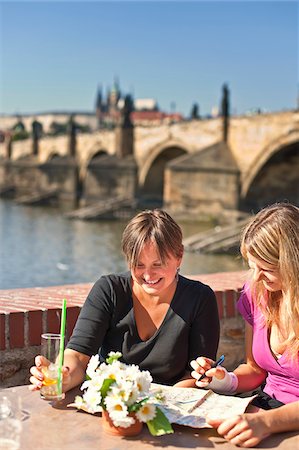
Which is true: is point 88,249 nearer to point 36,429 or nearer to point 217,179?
point 217,179

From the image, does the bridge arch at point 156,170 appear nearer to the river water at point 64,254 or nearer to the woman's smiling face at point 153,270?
the river water at point 64,254

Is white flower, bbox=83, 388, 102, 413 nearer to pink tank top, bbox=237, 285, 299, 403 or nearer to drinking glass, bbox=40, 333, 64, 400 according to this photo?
drinking glass, bbox=40, 333, 64, 400

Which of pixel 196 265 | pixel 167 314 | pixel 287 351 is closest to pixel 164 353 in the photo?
pixel 167 314

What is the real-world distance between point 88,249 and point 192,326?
1785 centimetres

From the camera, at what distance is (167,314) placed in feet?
6.95

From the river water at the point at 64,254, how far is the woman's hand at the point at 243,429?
1282cm

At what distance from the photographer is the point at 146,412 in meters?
1.64

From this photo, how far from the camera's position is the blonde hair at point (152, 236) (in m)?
2.00

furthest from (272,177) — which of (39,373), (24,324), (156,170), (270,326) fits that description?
(39,373)

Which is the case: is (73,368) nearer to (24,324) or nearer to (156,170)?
(24,324)

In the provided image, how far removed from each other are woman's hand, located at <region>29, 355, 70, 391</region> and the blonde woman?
1.15ft

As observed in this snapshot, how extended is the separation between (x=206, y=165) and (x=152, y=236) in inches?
918

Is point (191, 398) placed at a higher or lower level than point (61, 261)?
higher

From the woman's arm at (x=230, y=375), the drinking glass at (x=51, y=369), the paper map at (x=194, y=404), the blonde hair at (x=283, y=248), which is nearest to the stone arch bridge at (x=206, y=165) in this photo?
the woman's arm at (x=230, y=375)
